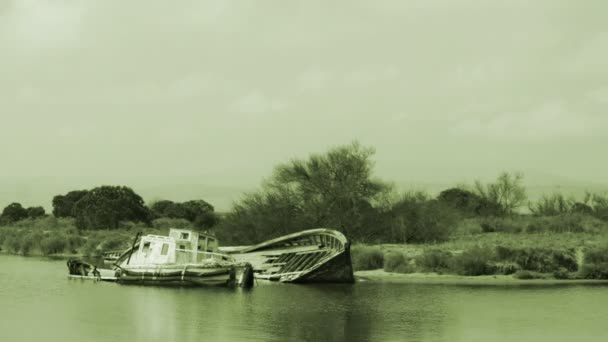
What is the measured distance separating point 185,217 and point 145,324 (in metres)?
59.5

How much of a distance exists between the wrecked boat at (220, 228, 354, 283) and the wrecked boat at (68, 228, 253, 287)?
1.94 meters

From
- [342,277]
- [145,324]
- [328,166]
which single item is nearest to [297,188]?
[328,166]

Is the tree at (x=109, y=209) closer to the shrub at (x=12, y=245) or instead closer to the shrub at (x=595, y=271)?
the shrub at (x=12, y=245)

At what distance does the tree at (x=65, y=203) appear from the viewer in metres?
92.8

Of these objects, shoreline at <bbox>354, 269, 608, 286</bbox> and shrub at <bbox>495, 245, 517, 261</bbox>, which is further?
shrub at <bbox>495, 245, 517, 261</bbox>

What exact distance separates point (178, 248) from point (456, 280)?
1235cm

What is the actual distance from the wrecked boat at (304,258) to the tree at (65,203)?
54.6 meters

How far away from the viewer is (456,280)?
3712cm

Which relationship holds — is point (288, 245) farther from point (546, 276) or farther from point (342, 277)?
point (546, 276)

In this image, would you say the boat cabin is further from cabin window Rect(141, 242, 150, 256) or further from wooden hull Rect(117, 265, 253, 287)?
wooden hull Rect(117, 265, 253, 287)

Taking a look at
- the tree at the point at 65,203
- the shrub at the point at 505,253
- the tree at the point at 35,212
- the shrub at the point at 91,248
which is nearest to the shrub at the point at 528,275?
the shrub at the point at 505,253

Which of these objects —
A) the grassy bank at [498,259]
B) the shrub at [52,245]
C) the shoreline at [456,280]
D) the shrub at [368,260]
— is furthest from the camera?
the shrub at [52,245]

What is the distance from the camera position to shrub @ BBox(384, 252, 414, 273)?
1550 inches

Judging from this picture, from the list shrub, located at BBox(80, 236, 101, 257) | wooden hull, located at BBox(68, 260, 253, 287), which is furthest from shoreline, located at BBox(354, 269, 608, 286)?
shrub, located at BBox(80, 236, 101, 257)
